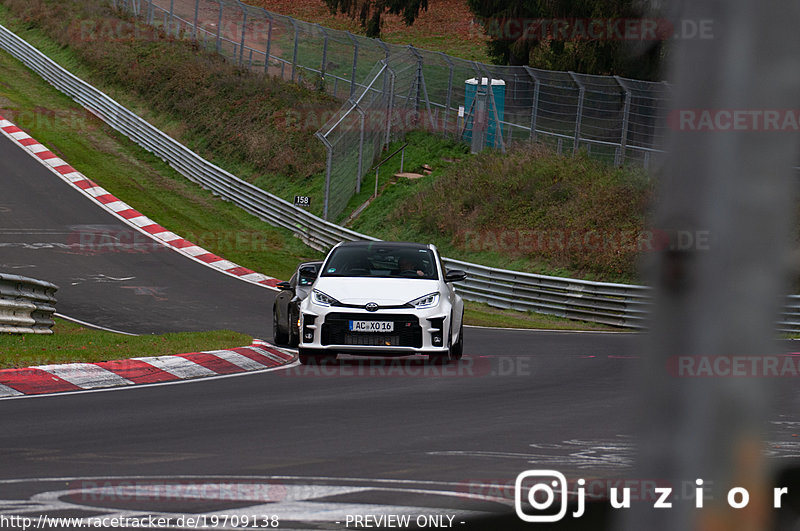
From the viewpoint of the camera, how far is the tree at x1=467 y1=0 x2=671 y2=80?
116 feet

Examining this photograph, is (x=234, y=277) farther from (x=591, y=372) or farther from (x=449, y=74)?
(x=591, y=372)

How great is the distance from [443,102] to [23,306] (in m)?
22.6

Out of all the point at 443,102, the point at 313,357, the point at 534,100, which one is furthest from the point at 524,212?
the point at 313,357

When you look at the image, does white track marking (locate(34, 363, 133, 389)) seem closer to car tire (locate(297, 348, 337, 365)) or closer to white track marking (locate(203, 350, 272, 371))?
white track marking (locate(203, 350, 272, 371))

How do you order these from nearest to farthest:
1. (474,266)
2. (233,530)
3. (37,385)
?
(233,530), (37,385), (474,266)

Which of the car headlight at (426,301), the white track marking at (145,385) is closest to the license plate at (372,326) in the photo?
the car headlight at (426,301)

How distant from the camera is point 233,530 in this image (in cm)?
486

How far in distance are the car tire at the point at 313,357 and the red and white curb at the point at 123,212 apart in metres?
12.0

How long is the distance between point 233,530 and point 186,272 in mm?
22731

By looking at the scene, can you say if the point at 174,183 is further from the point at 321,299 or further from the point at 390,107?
the point at 321,299

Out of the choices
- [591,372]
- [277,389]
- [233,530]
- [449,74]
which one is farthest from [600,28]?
[233,530]

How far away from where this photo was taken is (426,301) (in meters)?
13.4

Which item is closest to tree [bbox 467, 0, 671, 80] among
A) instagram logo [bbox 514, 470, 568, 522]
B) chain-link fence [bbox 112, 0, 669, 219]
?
chain-link fence [bbox 112, 0, 669, 219]

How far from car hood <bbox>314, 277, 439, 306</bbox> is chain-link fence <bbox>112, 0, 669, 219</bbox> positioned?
12.9 metres
